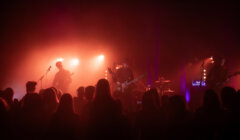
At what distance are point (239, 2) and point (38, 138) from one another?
12.6m

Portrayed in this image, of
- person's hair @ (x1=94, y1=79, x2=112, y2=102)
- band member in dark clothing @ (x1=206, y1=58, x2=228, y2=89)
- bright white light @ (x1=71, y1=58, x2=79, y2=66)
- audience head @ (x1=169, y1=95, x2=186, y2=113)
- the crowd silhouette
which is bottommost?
the crowd silhouette

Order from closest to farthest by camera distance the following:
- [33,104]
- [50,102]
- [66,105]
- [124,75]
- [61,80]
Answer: [66,105], [33,104], [50,102], [124,75], [61,80]

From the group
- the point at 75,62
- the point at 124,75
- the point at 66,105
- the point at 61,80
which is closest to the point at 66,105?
the point at 66,105

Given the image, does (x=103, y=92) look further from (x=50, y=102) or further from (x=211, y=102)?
(x=211, y=102)

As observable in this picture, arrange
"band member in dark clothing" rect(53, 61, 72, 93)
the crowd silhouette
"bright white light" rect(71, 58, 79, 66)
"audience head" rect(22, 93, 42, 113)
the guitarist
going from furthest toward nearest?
1. "bright white light" rect(71, 58, 79, 66)
2. "band member in dark clothing" rect(53, 61, 72, 93)
3. the guitarist
4. "audience head" rect(22, 93, 42, 113)
5. the crowd silhouette

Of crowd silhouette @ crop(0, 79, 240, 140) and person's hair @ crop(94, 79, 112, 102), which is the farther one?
person's hair @ crop(94, 79, 112, 102)

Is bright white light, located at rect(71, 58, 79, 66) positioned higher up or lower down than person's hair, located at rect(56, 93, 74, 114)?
higher up

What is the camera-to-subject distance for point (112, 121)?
318cm

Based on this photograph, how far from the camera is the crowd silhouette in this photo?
125 inches

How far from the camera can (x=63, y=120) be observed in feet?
10.5

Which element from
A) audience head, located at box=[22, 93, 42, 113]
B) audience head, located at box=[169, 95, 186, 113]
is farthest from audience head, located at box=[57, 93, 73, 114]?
audience head, located at box=[169, 95, 186, 113]

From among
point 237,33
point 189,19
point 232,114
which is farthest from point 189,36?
point 232,114

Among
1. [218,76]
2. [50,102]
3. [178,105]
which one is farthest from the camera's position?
[218,76]

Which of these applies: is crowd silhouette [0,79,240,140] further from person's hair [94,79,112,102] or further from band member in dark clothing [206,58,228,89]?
band member in dark clothing [206,58,228,89]
